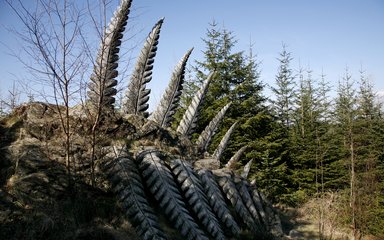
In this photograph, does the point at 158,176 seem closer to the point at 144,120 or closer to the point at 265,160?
the point at 144,120

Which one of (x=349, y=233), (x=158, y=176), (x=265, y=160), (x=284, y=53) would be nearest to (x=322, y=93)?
(x=284, y=53)

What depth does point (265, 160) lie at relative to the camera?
13734 mm

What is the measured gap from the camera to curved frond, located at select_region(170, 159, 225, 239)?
12.6 feet

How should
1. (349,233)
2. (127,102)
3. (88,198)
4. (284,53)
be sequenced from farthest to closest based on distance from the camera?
(284,53) < (349,233) < (127,102) < (88,198)

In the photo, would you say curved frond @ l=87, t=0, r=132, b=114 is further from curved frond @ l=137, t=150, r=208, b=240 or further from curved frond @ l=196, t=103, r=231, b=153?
curved frond @ l=196, t=103, r=231, b=153

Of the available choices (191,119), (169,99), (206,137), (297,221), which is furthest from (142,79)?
(297,221)

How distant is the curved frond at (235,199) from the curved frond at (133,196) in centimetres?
133

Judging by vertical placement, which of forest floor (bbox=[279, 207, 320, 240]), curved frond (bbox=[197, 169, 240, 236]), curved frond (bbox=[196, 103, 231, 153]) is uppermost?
curved frond (bbox=[196, 103, 231, 153])

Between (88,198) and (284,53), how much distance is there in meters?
19.0

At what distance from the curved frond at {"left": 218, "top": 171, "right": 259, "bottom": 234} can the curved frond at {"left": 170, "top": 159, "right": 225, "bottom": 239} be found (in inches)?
21.9

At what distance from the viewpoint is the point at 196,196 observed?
4086 mm

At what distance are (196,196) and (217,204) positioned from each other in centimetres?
37

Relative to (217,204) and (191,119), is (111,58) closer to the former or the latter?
(191,119)

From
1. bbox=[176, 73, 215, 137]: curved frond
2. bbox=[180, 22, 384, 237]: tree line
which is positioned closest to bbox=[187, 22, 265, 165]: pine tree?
bbox=[180, 22, 384, 237]: tree line
